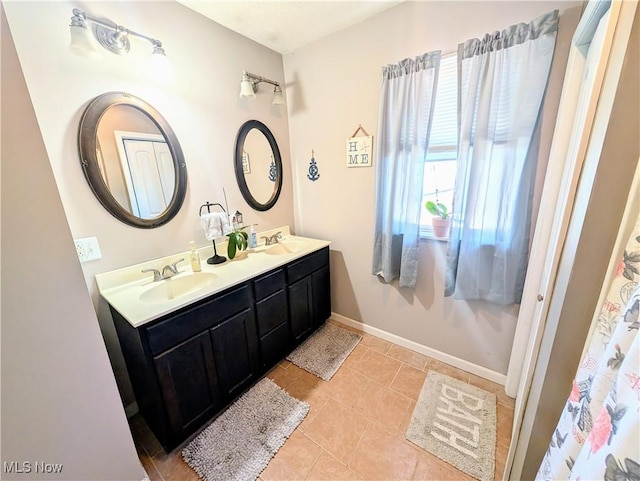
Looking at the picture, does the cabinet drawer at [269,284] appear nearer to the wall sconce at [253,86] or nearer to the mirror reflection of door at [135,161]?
the mirror reflection of door at [135,161]

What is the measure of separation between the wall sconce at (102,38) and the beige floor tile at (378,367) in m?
2.41

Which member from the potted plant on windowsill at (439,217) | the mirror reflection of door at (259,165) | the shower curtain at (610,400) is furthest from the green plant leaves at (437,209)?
the mirror reflection of door at (259,165)

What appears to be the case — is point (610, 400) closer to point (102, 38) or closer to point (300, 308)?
point (300, 308)

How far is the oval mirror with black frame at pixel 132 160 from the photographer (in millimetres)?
1292

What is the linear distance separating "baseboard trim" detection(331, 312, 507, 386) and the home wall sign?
1488 millimetres

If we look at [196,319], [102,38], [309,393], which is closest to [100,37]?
[102,38]

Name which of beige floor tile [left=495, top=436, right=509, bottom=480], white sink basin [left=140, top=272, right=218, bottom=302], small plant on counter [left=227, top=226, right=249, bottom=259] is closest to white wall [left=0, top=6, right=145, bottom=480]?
white sink basin [left=140, top=272, right=218, bottom=302]

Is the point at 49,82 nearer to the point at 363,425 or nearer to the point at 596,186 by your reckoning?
the point at 596,186

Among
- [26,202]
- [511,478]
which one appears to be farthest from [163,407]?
[511,478]

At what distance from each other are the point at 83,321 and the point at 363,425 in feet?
4.96

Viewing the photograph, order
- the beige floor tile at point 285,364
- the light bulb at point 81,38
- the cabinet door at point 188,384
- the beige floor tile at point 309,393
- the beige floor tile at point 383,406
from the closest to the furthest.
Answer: the light bulb at point 81,38
the cabinet door at point 188,384
the beige floor tile at point 383,406
the beige floor tile at point 309,393
the beige floor tile at point 285,364

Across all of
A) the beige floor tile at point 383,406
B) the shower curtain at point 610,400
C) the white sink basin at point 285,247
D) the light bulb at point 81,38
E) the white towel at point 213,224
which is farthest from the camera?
the white sink basin at point 285,247

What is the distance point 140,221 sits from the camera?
1.48 meters

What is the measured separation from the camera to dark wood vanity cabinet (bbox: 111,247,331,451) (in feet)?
3.85
